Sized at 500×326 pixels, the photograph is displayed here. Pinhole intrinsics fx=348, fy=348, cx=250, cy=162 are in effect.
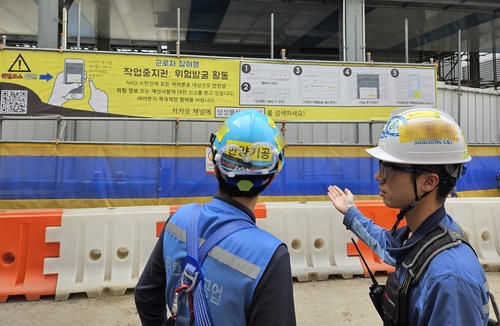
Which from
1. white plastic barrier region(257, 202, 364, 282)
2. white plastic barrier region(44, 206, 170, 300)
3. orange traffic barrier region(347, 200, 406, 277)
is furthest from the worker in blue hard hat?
orange traffic barrier region(347, 200, 406, 277)

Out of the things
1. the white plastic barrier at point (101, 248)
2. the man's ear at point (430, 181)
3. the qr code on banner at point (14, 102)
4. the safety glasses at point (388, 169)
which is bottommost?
the white plastic barrier at point (101, 248)

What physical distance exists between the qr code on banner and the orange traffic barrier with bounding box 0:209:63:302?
4.04 metres

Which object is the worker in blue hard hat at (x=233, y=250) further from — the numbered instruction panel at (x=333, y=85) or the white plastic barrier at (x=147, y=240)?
the numbered instruction panel at (x=333, y=85)

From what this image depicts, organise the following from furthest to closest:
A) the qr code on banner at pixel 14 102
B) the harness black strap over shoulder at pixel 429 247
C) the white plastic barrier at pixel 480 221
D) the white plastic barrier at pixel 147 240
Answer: the qr code on banner at pixel 14 102 → the white plastic barrier at pixel 480 221 → the white plastic barrier at pixel 147 240 → the harness black strap over shoulder at pixel 429 247

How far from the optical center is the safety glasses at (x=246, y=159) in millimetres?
1419

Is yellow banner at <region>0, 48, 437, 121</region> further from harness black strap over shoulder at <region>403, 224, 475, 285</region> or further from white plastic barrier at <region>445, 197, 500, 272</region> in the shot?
harness black strap over shoulder at <region>403, 224, 475, 285</region>

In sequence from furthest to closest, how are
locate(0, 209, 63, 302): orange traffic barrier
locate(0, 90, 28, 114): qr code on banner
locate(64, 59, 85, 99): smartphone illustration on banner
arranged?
1. locate(64, 59, 85, 99): smartphone illustration on banner
2. locate(0, 90, 28, 114): qr code on banner
3. locate(0, 209, 63, 302): orange traffic barrier

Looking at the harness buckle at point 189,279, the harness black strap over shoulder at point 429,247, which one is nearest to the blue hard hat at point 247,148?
the harness buckle at point 189,279

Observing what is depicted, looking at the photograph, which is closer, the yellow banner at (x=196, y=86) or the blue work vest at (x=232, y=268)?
the blue work vest at (x=232, y=268)

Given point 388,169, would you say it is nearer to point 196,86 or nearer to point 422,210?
point 422,210

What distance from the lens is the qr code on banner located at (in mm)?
7832

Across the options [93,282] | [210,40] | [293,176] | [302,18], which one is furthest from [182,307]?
[210,40]

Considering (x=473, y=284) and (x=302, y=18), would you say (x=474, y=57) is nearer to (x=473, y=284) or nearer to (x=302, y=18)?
(x=302, y=18)

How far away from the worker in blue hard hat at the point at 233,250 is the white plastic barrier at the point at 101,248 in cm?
362
